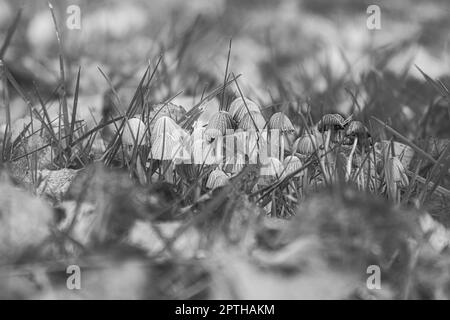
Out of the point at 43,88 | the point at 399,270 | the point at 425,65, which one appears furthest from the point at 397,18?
the point at 399,270

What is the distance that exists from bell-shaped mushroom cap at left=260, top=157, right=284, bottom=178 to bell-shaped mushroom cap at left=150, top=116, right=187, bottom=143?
227 millimetres

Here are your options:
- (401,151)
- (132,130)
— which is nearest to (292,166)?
(132,130)

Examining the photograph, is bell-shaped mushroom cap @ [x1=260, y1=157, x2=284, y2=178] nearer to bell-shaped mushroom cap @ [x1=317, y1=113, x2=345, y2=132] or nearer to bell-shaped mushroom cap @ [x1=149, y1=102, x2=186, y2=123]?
bell-shaped mushroom cap @ [x1=317, y1=113, x2=345, y2=132]

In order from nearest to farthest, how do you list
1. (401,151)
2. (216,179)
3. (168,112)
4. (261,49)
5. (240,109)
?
(216,179) → (240,109) → (168,112) → (401,151) → (261,49)

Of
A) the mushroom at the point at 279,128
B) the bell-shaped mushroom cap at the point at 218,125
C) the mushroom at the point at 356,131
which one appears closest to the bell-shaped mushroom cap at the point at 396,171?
the mushroom at the point at 356,131

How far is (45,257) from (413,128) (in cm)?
196

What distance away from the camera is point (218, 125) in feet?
5.96

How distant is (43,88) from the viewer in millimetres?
3994

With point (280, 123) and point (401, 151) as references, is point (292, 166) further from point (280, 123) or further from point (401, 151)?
point (401, 151)

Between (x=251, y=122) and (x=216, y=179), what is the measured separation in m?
0.23

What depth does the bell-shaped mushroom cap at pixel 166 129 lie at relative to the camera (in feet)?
5.89

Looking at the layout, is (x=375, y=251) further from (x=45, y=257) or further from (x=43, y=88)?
(x=43, y=88)

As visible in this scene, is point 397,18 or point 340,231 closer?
point 340,231
